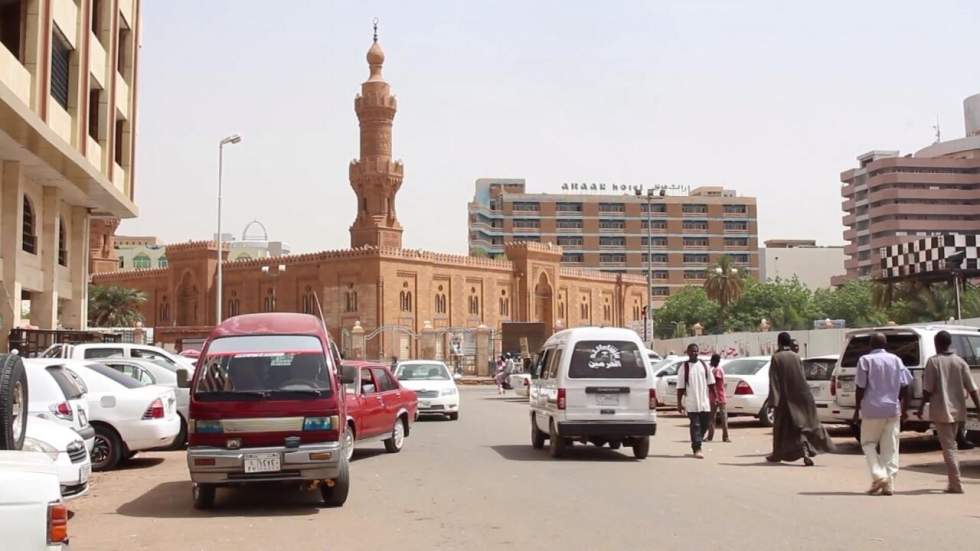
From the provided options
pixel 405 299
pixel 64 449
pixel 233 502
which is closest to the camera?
pixel 64 449

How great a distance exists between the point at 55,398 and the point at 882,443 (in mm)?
9276

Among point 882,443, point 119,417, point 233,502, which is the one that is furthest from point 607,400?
point 119,417

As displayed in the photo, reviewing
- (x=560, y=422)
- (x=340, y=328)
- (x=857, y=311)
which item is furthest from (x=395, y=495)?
Result: (x=857, y=311)

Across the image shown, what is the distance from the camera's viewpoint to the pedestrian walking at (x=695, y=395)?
1548 centimetres

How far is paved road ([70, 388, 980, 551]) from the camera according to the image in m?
8.40

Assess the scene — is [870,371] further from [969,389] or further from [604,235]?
[604,235]

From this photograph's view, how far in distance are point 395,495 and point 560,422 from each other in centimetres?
400

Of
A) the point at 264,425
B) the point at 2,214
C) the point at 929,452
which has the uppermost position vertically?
the point at 2,214

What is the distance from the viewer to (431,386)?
24.2m

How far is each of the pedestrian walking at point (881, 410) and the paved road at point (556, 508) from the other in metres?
0.36

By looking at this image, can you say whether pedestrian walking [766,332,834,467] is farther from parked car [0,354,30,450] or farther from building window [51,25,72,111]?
building window [51,25,72,111]

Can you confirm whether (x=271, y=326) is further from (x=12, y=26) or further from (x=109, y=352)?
(x=12, y=26)

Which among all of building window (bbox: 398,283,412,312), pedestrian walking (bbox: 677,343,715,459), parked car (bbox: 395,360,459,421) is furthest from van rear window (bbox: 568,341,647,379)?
building window (bbox: 398,283,412,312)

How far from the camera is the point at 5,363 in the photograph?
8.04m
